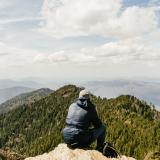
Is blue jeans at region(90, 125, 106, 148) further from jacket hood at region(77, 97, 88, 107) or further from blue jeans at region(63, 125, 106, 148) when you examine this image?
jacket hood at region(77, 97, 88, 107)

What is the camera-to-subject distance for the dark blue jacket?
28.4m

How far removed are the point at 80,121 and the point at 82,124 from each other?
0.26 meters

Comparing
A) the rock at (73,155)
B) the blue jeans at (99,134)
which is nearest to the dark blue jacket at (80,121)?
the blue jeans at (99,134)

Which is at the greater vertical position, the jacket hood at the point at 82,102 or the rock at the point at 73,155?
the jacket hood at the point at 82,102

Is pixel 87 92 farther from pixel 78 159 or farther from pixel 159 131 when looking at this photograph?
pixel 159 131

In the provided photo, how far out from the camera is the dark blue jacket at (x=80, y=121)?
2839cm

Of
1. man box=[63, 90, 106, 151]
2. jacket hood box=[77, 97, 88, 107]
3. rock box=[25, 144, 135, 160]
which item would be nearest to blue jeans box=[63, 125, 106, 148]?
man box=[63, 90, 106, 151]

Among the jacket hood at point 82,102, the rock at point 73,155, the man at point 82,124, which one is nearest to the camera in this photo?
the rock at point 73,155

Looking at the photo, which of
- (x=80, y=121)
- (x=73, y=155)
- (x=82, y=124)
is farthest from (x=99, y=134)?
(x=73, y=155)

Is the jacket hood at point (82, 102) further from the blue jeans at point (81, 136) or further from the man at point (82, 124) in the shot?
the blue jeans at point (81, 136)

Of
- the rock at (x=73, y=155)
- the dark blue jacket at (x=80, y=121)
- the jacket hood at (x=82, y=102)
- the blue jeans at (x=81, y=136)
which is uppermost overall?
the jacket hood at (x=82, y=102)

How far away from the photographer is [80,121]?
2845cm

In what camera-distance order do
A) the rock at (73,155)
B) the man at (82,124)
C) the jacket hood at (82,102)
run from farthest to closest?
the jacket hood at (82,102), the man at (82,124), the rock at (73,155)

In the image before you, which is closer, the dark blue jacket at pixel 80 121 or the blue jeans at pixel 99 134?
the dark blue jacket at pixel 80 121
